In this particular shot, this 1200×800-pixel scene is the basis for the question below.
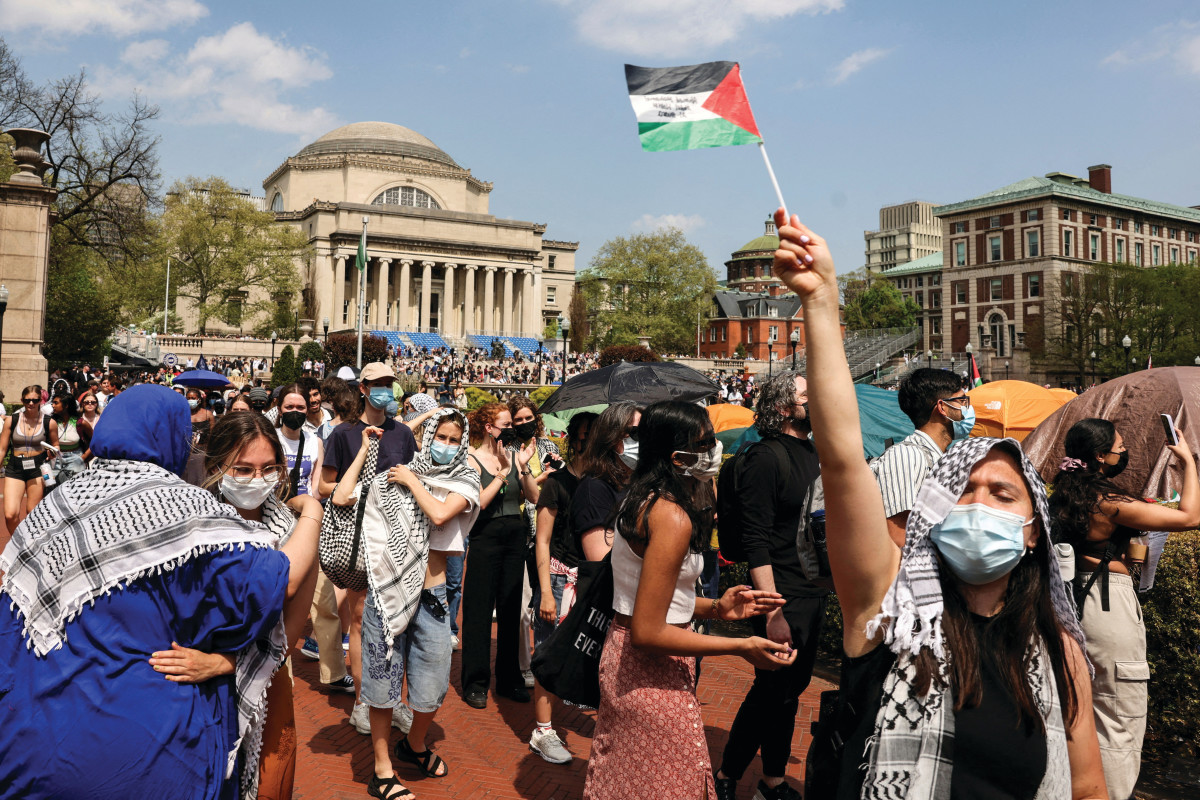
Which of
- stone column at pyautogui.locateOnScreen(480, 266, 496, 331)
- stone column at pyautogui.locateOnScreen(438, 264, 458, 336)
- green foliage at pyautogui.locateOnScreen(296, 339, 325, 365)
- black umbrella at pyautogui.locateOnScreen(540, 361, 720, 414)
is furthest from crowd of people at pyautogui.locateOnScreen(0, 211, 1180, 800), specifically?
stone column at pyautogui.locateOnScreen(480, 266, 496, 331)

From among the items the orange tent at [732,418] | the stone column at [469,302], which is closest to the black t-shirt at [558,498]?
the orange tent at [732,418]

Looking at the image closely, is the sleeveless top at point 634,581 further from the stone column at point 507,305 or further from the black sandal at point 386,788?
the stone column at point 507,305

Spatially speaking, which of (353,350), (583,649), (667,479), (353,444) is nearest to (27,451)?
(353,444)

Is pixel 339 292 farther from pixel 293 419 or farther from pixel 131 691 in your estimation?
pixel 131 691

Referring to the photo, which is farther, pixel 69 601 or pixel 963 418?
pixel 963 418

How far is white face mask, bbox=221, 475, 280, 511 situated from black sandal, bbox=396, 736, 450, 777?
2.69 metres

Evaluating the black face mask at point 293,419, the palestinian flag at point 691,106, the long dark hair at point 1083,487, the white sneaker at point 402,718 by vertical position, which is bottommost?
the white sneaker at point 402,718

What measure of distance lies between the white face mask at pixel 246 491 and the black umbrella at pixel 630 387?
5821 mm

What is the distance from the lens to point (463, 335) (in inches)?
3243

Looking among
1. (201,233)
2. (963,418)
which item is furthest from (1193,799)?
(201,233)

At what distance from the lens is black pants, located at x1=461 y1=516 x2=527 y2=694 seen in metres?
6.55

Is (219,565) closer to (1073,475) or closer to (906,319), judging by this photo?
(1073,475)

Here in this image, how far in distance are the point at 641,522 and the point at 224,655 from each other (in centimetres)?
145

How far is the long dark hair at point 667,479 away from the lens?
3232 mm
